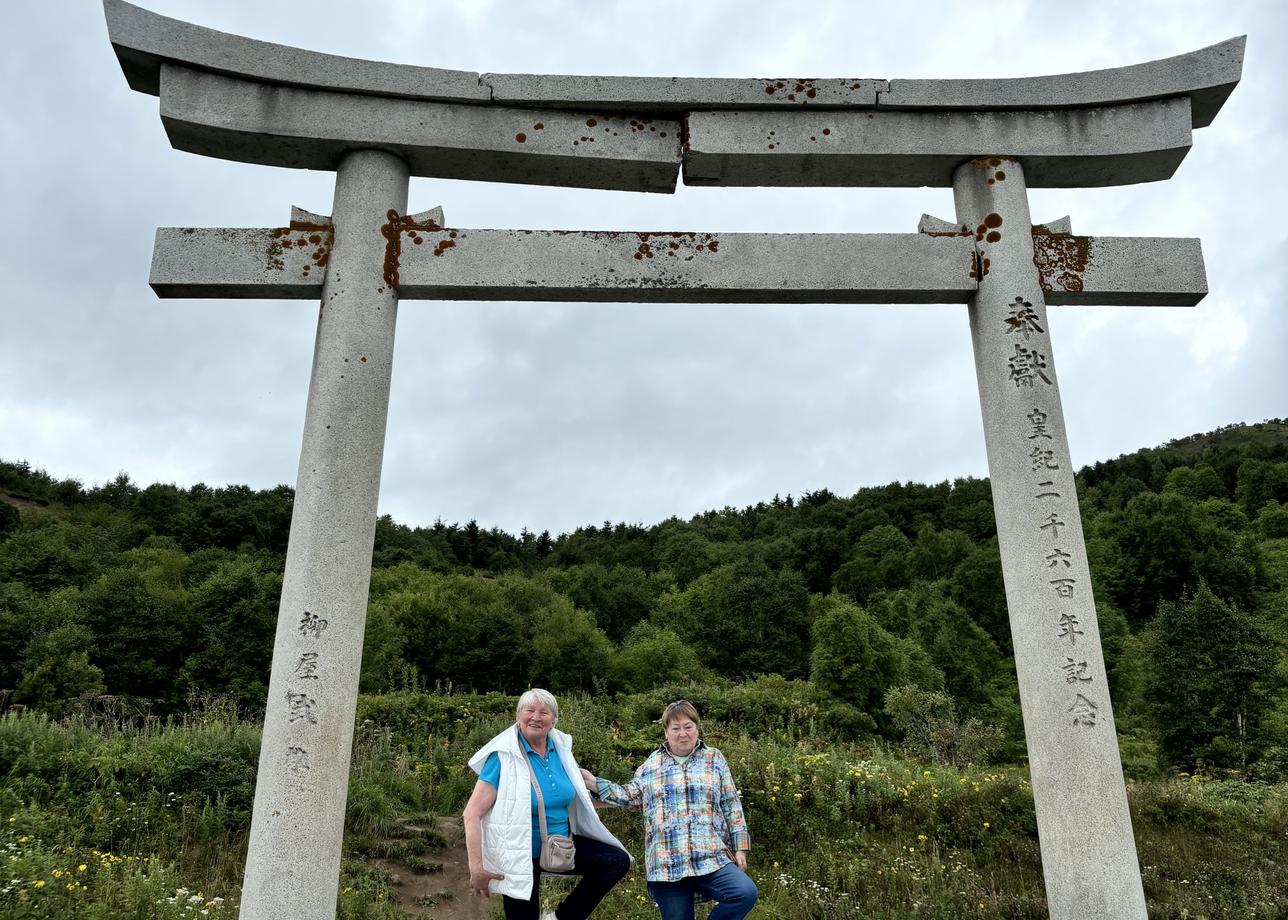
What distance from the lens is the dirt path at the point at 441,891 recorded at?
646 cm

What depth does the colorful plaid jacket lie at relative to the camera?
13.2 feet

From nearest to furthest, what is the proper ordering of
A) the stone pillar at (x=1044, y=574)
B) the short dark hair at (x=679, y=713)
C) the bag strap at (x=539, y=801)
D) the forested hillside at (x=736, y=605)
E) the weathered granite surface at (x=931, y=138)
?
the bag strap at (x=539, y=801) → the stone pillar at (x=1044, y=574) → the short dark hair at (x=679, y=713) → the weathered granite surface at (x=931, y=138) → the forested hillside at (x=736, y=605)

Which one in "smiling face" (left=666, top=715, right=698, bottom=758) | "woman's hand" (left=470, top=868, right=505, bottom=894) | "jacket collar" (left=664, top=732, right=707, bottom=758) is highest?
"smiling face" (left=666, top=715, right=698, bottom=758)

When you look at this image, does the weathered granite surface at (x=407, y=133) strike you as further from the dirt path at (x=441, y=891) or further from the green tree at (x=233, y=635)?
the green tree at (x=233, y=635)

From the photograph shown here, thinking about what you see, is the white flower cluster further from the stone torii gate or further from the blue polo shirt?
the blue polo shirt

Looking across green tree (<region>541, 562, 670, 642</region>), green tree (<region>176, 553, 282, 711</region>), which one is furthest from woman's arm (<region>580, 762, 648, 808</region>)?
green tree (<region>541, 562, 670, 642</region>)

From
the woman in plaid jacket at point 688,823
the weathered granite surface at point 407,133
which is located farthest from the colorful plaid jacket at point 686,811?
the weathered granite surface at point 407,133

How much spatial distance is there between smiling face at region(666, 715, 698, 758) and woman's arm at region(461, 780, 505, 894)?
994 mm

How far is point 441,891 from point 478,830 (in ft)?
12.9

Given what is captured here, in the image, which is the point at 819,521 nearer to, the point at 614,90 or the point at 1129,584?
the point at 1129,584

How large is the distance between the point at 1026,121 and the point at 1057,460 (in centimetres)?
230

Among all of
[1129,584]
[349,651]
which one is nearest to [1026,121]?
[349,651]

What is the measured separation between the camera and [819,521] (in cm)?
6341

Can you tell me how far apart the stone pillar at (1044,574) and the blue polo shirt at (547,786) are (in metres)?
2.36
